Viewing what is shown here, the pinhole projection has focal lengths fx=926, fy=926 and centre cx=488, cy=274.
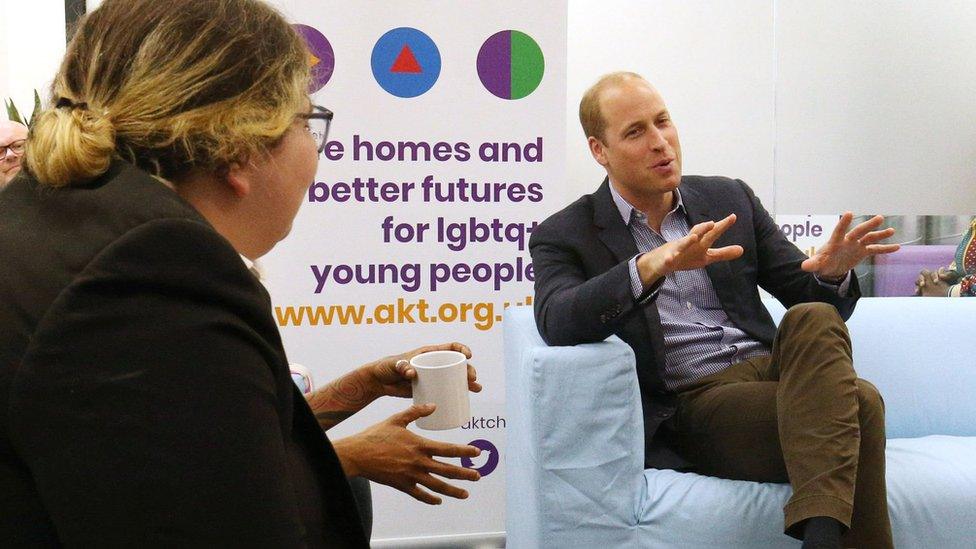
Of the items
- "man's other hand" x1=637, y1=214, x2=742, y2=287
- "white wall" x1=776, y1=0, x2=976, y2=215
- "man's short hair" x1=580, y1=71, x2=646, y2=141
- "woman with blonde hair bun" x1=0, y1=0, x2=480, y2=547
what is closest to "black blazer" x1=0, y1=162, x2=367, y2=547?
"woman with blonde hair bun" x1=0, y1=0, x2=480, y2=547

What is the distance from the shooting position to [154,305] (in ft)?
2.24

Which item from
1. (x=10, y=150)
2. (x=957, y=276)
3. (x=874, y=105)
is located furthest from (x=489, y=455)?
(x=874, y=105)

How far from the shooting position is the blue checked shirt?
7.80 ft

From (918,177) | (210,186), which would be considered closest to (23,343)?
(210,186)

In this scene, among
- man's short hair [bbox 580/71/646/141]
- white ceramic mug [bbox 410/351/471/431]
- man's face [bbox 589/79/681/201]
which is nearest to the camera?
white ceramic mug [bbox 410/351/471/431]

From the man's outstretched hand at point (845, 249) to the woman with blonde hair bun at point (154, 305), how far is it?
1.67 metres

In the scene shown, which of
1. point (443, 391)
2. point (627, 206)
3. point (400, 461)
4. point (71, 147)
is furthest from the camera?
point (627, 206)

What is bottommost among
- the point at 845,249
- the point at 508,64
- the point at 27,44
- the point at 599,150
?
the point at 845,249

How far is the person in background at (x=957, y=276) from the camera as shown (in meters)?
3.57

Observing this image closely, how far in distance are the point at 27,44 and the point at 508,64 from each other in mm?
2089

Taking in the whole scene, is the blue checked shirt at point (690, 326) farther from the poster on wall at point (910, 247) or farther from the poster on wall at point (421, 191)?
the poster on wall at point (910, 247)

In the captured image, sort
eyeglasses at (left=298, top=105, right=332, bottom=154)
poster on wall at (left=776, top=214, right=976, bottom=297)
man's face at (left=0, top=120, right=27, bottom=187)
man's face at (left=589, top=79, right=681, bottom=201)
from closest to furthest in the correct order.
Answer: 1. eyeglasses at (left=298, top=105, right=332, bottom=154)
2. man's face at (left=589, top=79, right=681, bottom=201)
3. man's face at (left=0, top=120, right=27, bottom=187)
4. poster on wall at (left=776, top=214, right=976, bottom=297)

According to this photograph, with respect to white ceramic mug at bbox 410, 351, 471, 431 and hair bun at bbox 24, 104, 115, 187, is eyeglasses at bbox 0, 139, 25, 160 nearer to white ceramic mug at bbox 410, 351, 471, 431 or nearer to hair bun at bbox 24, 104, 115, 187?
white ceramic mug at bbox 410, 351, 471, 431

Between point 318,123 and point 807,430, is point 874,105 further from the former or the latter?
point 318,123
